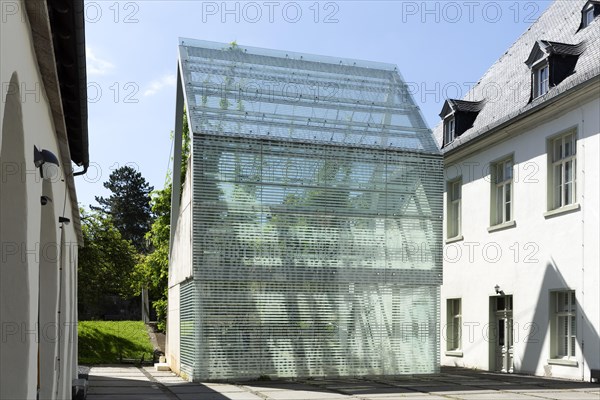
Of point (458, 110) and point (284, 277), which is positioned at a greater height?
point (458, 110)

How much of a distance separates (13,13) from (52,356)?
4.95 meters

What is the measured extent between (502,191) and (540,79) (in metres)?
3.72

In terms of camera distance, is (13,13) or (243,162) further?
(243,162)

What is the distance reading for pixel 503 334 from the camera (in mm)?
24453

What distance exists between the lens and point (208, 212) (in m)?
18.7

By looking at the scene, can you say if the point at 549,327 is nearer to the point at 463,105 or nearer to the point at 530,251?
the point at 530,251

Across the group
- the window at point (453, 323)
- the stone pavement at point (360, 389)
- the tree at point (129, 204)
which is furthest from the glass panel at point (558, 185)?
the tree at point (129, 204)

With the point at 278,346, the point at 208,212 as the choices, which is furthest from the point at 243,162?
the point at 278,346

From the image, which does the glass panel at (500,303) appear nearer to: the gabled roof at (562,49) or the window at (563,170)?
the window at (563,170)

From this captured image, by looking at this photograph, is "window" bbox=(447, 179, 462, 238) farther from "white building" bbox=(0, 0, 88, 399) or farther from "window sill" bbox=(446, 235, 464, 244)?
"white building" bbox=(0, 0, 88, 399)

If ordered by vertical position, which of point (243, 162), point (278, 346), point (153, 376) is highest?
point (243, 162)

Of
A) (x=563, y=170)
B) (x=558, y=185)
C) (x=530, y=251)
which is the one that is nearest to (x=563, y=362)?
(x=530, y=251)

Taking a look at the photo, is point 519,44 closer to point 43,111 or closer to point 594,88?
point 594,88

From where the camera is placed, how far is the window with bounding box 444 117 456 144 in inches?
1149
